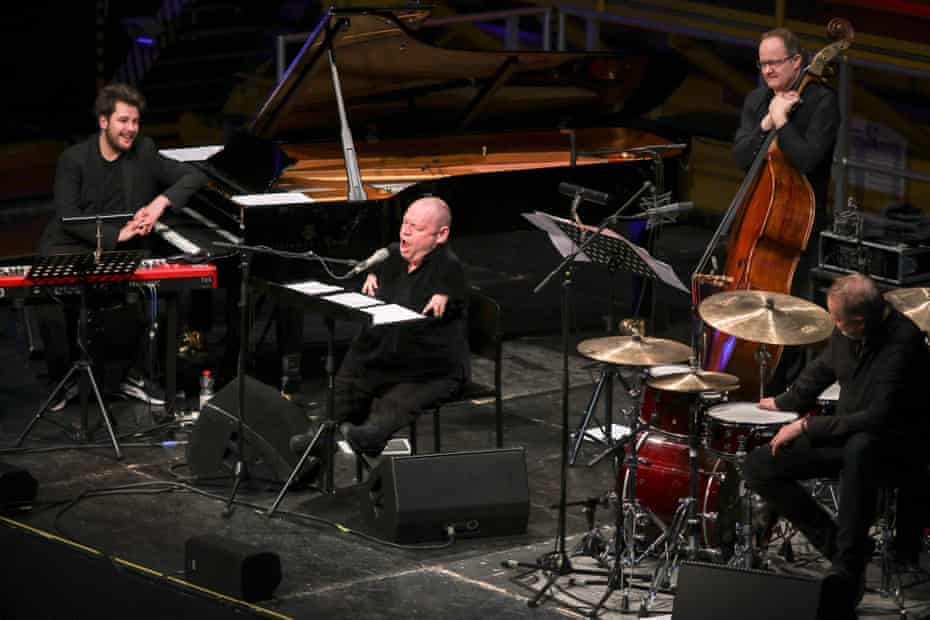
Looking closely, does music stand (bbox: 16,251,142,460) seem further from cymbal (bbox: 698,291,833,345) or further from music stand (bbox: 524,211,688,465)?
cymbal (bbox: 698,291,833,345)

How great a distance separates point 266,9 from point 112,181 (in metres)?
7.03

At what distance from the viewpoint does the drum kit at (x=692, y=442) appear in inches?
247

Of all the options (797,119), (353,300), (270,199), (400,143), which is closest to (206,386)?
(270,199)

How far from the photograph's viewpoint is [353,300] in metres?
6.93

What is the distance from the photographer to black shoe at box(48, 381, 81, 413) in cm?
854

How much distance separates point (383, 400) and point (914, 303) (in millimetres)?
2243

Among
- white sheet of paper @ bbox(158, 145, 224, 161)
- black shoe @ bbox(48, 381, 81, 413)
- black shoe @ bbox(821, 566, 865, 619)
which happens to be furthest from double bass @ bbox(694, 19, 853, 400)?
black shoe @ bbox(48, 381, 81, 413)

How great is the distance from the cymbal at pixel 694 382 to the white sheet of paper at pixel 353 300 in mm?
1206

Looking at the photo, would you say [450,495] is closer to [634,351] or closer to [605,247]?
[634,351]

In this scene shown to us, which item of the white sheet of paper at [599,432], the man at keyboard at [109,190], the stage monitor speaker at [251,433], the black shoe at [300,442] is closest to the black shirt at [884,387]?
the white sheet of paper at [599,432]

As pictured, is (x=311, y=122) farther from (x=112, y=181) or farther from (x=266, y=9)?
(x=266, y=9)

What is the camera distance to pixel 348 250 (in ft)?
28.1

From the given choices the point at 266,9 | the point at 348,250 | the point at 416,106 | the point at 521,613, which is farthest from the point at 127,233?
the point at 266,9

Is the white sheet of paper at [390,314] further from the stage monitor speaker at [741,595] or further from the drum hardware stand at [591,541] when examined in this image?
the stage monitor speaker at [741,595]
